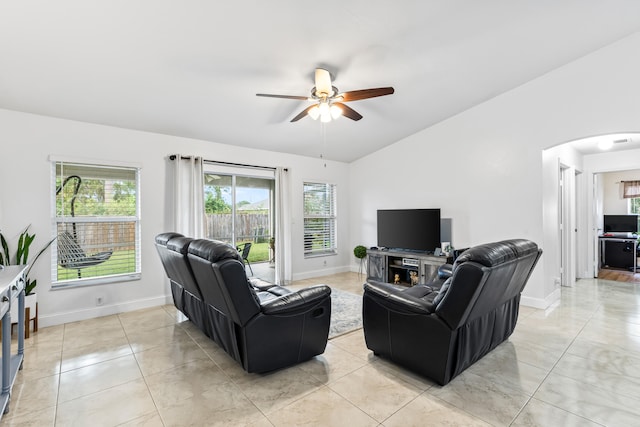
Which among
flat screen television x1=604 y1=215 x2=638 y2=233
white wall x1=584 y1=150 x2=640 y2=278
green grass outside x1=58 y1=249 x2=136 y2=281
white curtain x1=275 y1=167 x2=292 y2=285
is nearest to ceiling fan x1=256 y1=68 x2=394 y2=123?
white curtain x1=275 y1=167 x2=292 y2=285

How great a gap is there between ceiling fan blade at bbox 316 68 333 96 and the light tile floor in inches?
103

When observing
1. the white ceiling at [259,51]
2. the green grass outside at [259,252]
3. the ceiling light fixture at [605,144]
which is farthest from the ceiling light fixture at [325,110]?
the ceiling light fixture at [605,144]

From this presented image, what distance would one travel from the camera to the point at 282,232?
5.64m

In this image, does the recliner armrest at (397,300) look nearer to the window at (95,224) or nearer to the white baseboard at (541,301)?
the white baseboard at (541,301)

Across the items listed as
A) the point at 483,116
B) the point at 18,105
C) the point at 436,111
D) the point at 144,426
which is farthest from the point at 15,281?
the point at 483,116

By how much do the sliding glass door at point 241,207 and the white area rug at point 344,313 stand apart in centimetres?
183

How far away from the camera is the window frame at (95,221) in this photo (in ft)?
12.2

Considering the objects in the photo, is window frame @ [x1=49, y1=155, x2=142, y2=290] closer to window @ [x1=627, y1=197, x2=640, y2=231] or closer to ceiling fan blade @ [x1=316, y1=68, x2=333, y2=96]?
ceiling fan blade @ [x1=316, y1=68, x2=333, y2=96]

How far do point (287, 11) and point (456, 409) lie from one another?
323 centimetres

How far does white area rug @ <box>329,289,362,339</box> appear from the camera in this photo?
137 inches

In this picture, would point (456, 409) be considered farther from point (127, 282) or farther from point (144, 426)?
point (127, 282)

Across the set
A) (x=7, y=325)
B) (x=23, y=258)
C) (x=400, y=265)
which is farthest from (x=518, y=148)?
(x=23, y=258)

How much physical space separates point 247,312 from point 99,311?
2937mm

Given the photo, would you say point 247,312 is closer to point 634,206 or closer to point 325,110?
point 325,110
